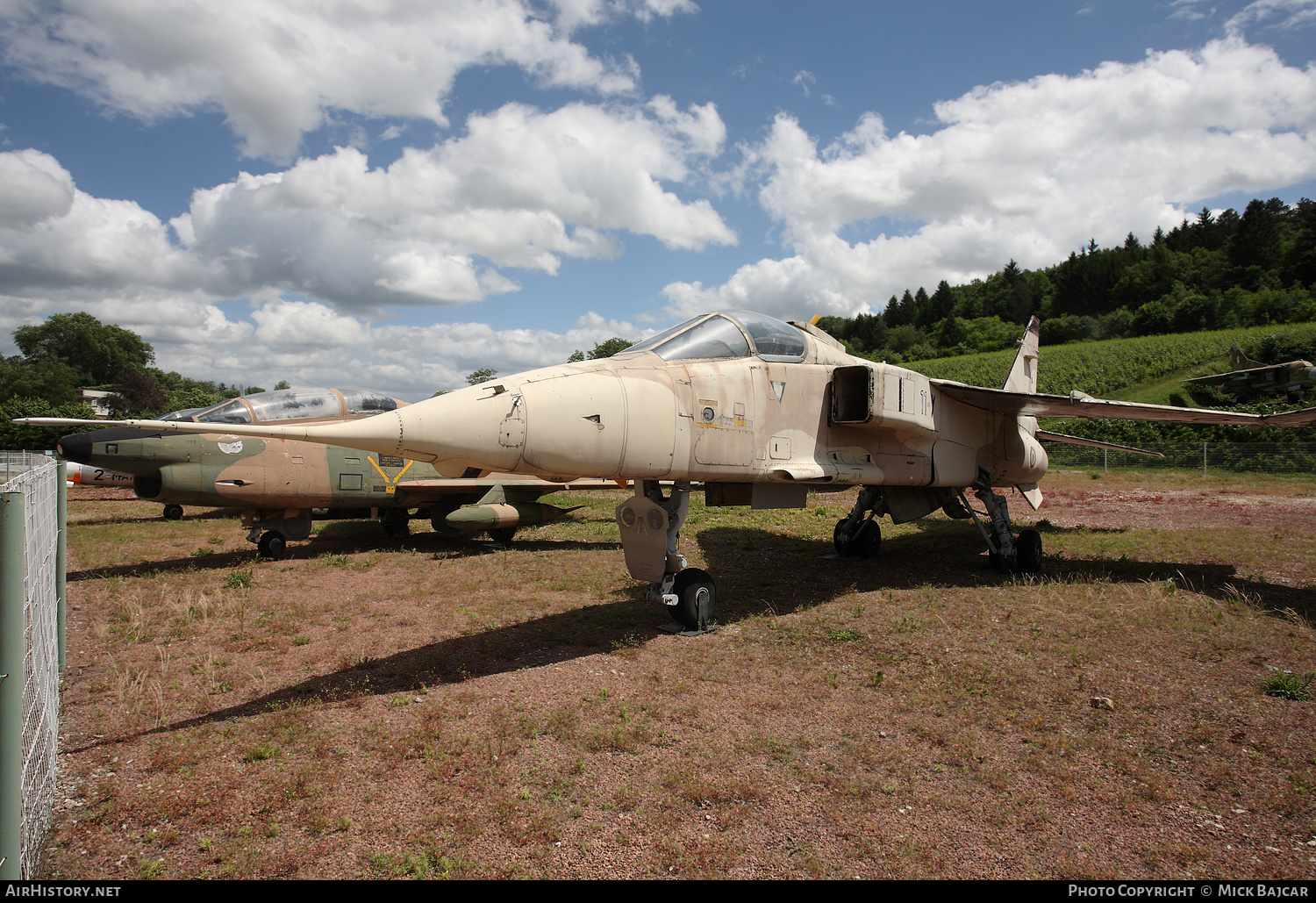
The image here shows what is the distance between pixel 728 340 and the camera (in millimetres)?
6188

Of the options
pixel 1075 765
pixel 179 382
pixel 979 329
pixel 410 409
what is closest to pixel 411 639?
pixel 410 409

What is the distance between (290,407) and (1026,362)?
45.8ft

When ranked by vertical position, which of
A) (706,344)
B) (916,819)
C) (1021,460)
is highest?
(706,344)

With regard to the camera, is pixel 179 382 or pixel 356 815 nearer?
pixel 356 815

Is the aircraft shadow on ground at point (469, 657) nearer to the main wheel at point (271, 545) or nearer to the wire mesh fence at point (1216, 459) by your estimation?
the main wheel at point (271, 545)

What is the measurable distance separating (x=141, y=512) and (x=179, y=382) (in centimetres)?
9470

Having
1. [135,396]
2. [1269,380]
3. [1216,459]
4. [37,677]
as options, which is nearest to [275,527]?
[37,677]

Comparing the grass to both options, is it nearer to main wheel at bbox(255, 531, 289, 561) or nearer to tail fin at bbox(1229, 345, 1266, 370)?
main wheel at bbox(255, 531, 289, 561)

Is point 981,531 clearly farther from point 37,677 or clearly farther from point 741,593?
point 37,677

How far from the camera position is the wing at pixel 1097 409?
7.50m

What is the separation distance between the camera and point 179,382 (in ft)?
306

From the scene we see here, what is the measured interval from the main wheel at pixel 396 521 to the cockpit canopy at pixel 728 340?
8906 millimetres
